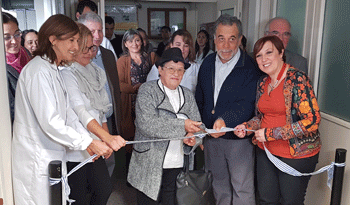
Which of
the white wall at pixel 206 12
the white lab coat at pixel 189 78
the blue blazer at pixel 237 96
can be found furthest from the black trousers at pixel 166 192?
the white wall at pixel 206 12

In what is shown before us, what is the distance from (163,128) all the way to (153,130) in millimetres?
70

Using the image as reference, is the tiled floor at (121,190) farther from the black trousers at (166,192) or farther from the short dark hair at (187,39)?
the short dark hair at (187,39)

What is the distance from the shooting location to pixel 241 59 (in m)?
2.49

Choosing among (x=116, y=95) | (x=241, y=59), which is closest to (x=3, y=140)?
(x=116, y=95)

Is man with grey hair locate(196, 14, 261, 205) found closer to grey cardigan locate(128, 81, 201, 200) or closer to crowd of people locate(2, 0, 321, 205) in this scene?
crowd of people locate(2, 0, 321, 205)

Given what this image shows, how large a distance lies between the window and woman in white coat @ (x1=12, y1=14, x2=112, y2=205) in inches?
289

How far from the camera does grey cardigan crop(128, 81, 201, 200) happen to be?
87.7 inches

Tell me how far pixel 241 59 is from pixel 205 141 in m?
0.71

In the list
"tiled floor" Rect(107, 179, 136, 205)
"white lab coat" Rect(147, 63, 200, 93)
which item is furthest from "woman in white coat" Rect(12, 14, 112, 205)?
"tiled floor" Rect(107, 179, 136, 205)

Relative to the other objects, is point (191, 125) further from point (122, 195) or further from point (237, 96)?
point (122, 195)

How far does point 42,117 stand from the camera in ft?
5.47

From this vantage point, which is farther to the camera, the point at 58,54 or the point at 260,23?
the point at 260,23

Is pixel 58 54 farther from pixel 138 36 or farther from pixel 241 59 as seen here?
pixel 138 36

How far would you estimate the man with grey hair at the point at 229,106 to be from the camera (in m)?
2.45
